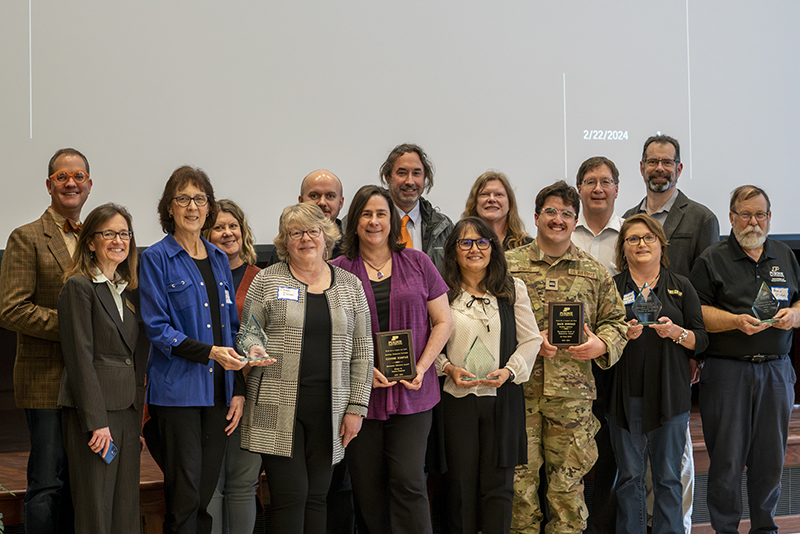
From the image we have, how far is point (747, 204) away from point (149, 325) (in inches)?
105

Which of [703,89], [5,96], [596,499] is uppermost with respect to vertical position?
[703,89]

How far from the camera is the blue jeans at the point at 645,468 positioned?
2922mm

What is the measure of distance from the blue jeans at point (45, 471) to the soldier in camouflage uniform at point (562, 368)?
→ 1827mm

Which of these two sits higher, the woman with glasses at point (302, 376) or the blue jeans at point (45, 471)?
the woman with glasses at point (302, 376)

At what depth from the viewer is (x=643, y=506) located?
9.89 ft

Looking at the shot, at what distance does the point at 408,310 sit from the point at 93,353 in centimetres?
114

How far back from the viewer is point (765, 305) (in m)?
2.98

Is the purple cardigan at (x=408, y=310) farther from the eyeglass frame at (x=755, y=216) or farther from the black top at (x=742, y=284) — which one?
the eyeglass frame at (x=755, y=216)

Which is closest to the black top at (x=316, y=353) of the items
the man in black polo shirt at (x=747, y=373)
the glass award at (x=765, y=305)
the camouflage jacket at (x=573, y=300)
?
the camouflage jacket at (x=573, y=300)

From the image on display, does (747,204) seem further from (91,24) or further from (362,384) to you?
(91,24)

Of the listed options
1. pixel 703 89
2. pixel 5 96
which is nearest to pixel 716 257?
pixel 703 89

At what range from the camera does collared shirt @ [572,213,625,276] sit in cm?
349

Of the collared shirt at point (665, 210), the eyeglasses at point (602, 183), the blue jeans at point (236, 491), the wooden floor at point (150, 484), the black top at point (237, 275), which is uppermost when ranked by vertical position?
the eyeglasses at point (602, 183)

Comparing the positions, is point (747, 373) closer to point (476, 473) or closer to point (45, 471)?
point (476, 473)
